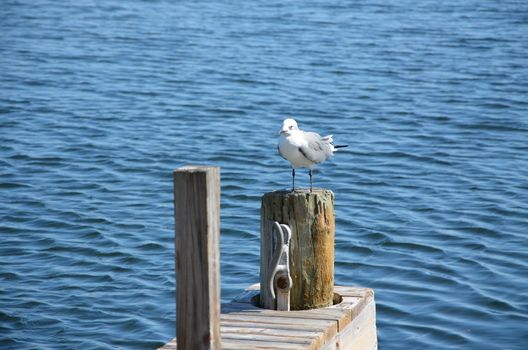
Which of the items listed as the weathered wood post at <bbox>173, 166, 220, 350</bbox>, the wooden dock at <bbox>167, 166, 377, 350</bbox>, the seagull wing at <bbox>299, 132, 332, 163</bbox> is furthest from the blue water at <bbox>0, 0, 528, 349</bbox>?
the weathered wood post at <bbox>173, 166, 220, 350</bbox>

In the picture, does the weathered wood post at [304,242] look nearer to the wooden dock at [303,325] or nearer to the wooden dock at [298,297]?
the wooden dock at [298,297]

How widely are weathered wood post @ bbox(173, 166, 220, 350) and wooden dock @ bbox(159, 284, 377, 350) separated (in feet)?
2.07

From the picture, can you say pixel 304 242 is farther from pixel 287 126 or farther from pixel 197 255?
pixel 197 255

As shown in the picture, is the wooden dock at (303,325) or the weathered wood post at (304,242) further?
the weathered wood post at (304,242)

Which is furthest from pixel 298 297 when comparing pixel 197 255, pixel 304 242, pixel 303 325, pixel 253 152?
pixel 253 152

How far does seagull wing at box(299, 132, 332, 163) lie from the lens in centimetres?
748

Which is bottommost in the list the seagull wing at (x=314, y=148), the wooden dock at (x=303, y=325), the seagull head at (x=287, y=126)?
the wooden dock at (x=303, y=325)

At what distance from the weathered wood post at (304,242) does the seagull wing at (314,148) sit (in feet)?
1.11

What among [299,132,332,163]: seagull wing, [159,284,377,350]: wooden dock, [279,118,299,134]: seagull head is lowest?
[159,284,377,350]: wooden dock

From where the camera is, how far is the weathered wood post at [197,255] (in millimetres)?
5613

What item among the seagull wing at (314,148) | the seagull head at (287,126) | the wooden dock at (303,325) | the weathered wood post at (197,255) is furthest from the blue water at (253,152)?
the weathered wood post at (197,255)

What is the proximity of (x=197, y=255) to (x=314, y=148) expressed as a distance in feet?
6.87

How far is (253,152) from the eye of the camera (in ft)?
51.4

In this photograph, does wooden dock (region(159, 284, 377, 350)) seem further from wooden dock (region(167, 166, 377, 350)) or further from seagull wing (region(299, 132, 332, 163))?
seagull wing (region(299, 132, 332, 163))
